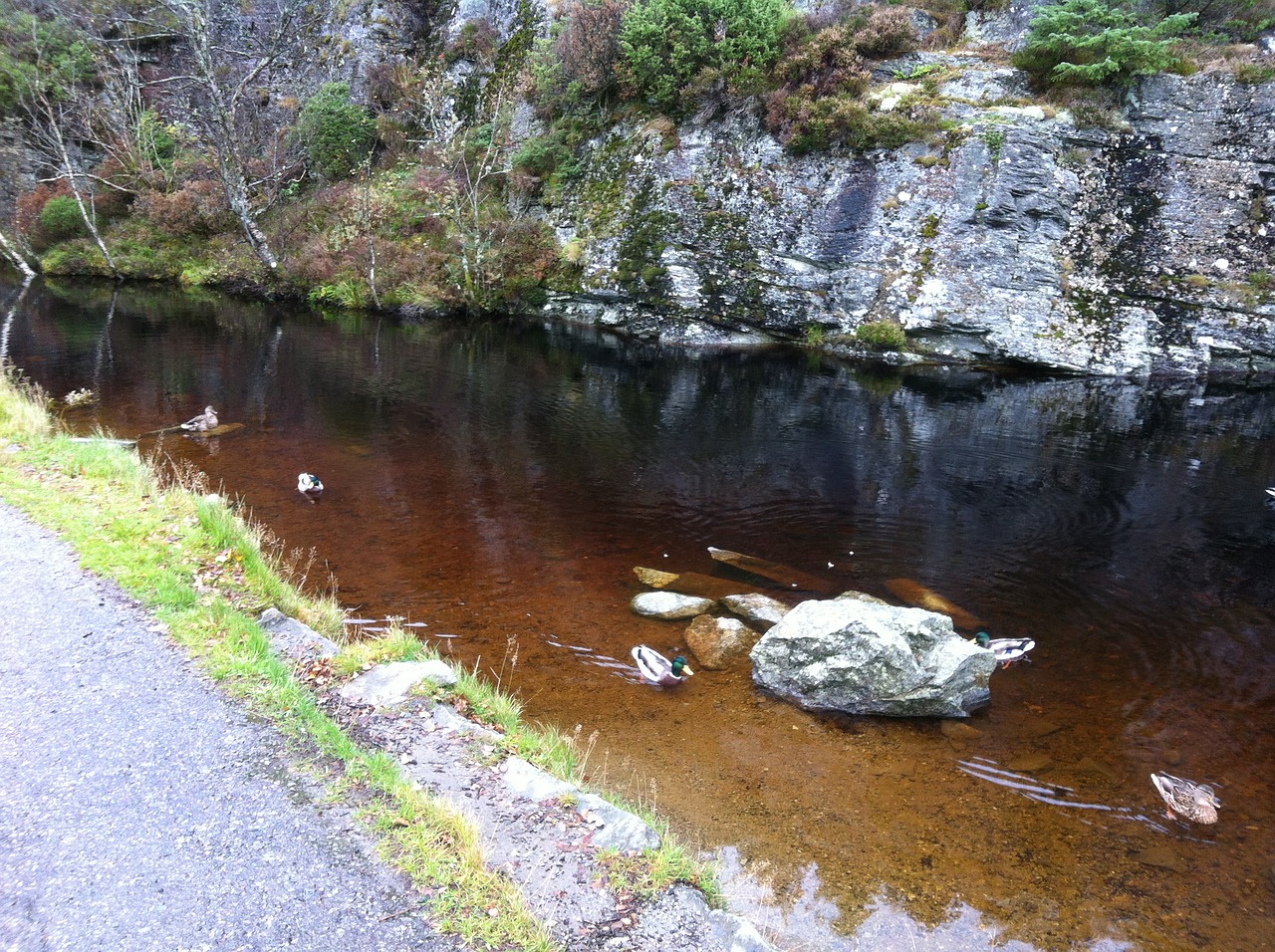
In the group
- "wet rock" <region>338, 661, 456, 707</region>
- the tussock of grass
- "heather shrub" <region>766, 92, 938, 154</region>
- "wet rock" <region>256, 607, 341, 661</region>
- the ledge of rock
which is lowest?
the ledge of rock

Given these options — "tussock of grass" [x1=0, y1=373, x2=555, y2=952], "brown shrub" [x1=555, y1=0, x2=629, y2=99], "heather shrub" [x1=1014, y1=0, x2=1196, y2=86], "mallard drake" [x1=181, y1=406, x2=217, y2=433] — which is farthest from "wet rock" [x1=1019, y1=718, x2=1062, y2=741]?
"brown shrub" [x1=555, y1=0, x2=629, y2=99]

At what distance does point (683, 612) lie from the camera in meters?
9.34

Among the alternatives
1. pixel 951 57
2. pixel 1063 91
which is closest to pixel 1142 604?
pixel 1063 91

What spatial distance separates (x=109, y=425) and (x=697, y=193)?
22826 millimetres

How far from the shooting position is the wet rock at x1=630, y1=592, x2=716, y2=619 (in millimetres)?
9281

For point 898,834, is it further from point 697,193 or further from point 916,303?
point 697,193

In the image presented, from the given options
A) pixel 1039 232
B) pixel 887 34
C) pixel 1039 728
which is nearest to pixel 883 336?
pixel 1039 232

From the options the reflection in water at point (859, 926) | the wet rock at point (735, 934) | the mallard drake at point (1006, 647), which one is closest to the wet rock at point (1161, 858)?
the reflection in water at point (859, 926)

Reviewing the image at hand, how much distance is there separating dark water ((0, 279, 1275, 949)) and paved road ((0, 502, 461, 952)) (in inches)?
109

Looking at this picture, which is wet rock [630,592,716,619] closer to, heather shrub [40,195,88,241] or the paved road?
the paved road

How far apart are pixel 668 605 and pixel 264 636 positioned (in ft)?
15.8

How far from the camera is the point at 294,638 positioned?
6.71 meters

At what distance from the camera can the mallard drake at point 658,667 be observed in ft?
25.5

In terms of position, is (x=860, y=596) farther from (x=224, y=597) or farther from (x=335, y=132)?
(x=335, y=132)
